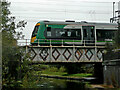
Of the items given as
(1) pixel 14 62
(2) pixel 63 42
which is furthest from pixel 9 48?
(2) pixel 63 42

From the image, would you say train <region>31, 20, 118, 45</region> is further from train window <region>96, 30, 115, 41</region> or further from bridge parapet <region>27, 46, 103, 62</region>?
bridge parapet <region>27, 46, 103, 62</region>

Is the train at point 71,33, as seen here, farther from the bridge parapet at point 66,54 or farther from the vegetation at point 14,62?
the vegetation at point 14,62

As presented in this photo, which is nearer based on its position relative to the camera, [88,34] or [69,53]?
[69,53]

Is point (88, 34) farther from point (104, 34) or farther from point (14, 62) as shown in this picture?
point (14, 62)

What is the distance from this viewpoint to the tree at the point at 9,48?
14.9 metres

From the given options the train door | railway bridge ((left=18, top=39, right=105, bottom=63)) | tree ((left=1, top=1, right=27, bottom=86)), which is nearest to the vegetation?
tree ((left=1, top=1, right=27, bottom=86))

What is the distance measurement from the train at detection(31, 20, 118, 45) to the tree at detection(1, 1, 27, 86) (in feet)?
64.8

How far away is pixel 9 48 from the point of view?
15039 millimetres

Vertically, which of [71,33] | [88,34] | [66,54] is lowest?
[66,54]

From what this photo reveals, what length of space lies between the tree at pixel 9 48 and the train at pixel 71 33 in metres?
19.7

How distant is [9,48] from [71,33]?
23.9 m

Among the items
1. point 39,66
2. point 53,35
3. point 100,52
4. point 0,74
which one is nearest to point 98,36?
point 100,52

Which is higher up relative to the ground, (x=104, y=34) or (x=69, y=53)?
(x=104, y=34)

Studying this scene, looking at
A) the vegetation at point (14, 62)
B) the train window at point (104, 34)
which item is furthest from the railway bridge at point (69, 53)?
the vegetation at point (14, 62)
